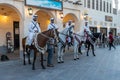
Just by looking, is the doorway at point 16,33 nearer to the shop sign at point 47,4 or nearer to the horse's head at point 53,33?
the shop sign at point 47,4

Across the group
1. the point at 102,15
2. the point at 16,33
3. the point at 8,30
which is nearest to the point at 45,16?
the point at 16,33

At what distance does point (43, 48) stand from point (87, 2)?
18.8 meters

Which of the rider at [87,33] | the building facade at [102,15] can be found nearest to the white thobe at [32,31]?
the rider at [87,33]

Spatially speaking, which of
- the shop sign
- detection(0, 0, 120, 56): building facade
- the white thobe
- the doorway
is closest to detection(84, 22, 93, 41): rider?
the shop sign

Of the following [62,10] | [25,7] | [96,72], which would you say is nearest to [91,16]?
[62,10]

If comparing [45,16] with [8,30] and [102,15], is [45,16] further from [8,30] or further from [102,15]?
[102,15]

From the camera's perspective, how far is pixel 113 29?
39250 millimetres

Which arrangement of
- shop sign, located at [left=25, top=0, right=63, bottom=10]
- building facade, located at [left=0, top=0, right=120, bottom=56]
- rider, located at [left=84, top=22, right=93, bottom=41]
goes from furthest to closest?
shop sign, located at [left=25, top=0, right=63, bottom=10]
building facade, located at [left=0, top=0, right=120, bottom=56]
rider, located at [left=84, top=22, right=93, bottom=41]

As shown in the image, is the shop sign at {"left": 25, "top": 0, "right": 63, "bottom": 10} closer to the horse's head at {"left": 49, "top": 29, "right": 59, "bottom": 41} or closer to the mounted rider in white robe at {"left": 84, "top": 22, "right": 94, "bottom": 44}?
the mounted rider in white robe at {"left": 84, "top": 22, "right": 94, "bottom": 44}

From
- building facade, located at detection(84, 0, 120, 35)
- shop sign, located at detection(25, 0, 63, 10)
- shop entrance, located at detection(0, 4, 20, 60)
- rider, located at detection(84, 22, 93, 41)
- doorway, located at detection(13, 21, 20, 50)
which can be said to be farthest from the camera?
building facade, located at detection(84, 0, 120, 35)

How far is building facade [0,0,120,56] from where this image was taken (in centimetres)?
1685

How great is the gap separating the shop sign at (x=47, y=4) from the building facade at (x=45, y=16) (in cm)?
25

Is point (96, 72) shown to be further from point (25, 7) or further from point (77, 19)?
point (77, 19)

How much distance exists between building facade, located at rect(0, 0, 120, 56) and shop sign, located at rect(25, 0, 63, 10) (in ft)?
0.83
